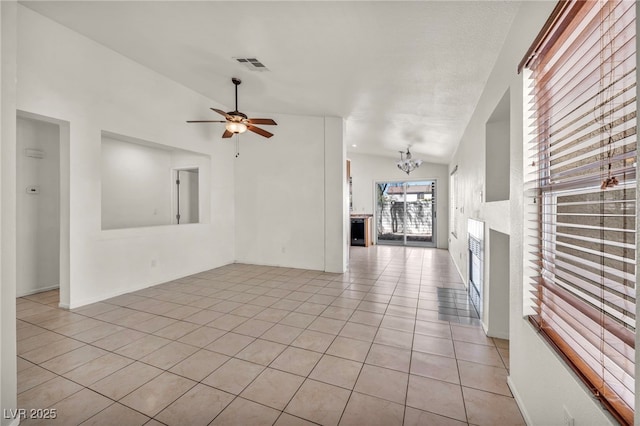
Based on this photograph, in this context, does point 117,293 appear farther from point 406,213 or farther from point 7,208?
point 406,213

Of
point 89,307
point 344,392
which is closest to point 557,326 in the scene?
point 344,392

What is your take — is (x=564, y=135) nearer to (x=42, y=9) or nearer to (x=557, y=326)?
(x=557, y=326)

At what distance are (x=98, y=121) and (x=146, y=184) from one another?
7.86 feet

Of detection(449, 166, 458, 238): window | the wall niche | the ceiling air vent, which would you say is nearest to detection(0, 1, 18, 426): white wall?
the ceiling air vent

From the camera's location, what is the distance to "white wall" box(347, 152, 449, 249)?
8438 mm

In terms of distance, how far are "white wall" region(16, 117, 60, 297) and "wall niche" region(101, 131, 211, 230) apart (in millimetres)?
790

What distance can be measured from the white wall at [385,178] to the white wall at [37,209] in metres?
7.30

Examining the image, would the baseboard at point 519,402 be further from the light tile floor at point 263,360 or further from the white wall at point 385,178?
the white wall at point 385,178

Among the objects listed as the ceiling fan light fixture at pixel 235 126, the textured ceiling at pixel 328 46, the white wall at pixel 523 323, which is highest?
the textured ceiling at pixel 328 46

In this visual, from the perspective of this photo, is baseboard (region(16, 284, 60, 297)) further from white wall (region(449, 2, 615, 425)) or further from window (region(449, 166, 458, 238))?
window (region(449, 166, 458, 238))

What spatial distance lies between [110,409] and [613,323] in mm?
2585

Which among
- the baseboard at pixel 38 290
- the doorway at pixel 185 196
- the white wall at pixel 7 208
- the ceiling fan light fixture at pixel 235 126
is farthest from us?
the doorway at pixel 185 196

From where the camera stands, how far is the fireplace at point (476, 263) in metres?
3.04

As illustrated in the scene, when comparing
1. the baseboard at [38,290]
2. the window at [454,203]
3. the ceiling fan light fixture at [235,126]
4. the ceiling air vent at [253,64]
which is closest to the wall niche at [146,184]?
the baseboard at [38,290]
